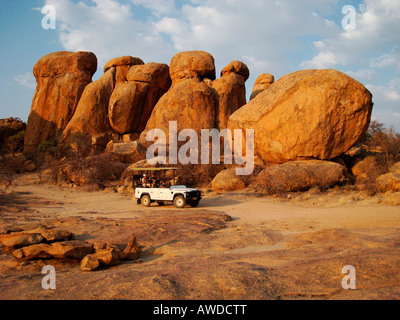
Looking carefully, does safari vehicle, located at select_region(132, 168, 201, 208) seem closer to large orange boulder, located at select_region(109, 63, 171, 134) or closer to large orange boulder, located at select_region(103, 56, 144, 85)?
large orange boulder, located at select_region(109, 63, 171, 134)

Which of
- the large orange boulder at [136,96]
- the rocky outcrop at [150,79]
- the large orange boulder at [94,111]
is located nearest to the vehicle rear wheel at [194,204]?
the large orange boulder at [136,96]

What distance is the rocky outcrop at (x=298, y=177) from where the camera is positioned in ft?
51.9

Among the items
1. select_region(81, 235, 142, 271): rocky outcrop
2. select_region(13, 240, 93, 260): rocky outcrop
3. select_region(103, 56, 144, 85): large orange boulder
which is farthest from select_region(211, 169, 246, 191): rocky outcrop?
select_region(103, 56, 144, 85): large orange boulder

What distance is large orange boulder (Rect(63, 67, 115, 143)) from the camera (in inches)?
1232

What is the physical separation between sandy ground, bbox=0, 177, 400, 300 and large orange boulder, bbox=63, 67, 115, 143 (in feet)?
60.9

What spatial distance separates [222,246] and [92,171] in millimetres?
16139

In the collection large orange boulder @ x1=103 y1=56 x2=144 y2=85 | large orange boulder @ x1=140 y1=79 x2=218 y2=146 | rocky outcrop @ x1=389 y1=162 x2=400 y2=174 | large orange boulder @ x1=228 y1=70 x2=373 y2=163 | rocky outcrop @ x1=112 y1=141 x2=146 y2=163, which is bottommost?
rocky outcrop @ x1=389 y1=162 x2=400 y2=174

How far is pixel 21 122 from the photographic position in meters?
37.8

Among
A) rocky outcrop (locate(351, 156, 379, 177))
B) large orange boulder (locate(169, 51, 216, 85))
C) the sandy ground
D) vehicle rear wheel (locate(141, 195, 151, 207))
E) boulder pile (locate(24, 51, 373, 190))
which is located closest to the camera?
the sandy ground

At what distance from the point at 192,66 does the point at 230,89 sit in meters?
4.11

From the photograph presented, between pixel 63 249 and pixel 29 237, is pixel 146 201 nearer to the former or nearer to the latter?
pixel 29 237

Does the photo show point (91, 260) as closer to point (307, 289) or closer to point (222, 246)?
point (222, 246)

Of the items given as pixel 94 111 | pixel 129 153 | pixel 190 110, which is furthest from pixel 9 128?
pixel 190 110

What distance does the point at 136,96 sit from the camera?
99.2ft
